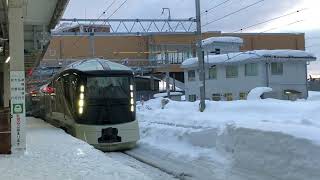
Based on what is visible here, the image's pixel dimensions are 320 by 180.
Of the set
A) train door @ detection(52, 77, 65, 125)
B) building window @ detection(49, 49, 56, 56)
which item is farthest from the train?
building window @ detection(49, 49, 56, 56)

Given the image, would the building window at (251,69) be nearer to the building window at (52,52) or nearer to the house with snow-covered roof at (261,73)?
the house with snow-covered roof at (261,73)

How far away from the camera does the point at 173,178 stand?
1367 centimetres

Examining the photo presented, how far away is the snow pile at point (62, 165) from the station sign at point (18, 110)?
0.38 m

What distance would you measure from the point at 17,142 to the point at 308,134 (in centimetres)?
710

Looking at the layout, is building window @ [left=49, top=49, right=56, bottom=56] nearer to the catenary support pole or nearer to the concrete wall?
the concrete wall

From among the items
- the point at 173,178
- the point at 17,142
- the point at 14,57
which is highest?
the point at 14,57

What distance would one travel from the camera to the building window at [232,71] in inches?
2056

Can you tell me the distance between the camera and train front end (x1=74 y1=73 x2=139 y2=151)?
2030cm

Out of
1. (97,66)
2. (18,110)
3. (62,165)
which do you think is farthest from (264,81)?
(62,165)

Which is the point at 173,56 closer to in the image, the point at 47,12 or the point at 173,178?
the point at 47,12

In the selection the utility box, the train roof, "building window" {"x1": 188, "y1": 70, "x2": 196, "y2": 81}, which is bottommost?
the utility box

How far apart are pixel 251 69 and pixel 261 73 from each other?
3.97 ft

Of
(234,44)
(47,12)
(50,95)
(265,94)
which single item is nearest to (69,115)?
(47,12)

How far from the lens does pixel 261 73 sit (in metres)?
49.4
